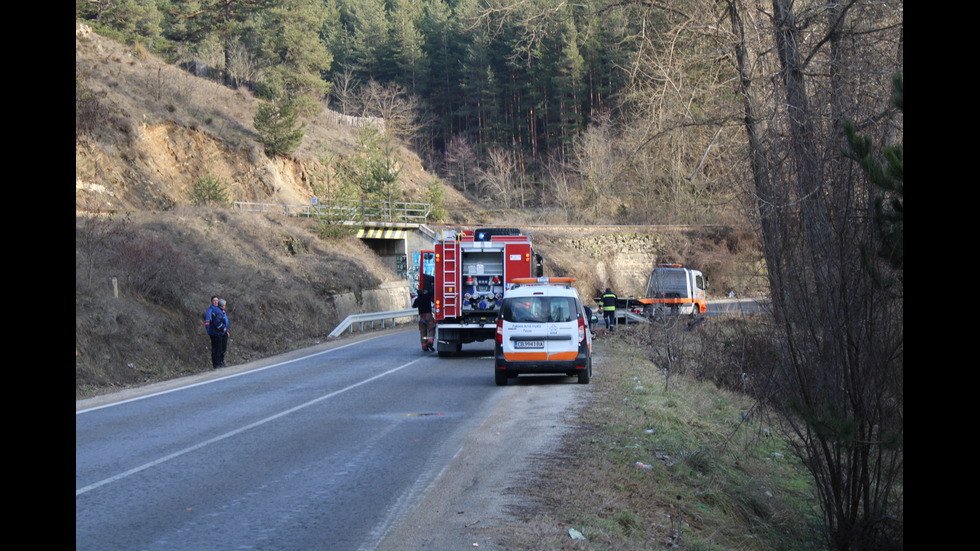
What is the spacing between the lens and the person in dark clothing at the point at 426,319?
22859 millimetres

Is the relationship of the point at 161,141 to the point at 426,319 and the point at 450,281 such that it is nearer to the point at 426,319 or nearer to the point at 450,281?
the point at 426,319

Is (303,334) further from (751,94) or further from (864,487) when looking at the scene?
(864,487)

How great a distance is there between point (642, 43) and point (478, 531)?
13.1 m

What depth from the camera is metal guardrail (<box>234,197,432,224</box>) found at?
149ft

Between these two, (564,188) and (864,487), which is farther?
(564,188)

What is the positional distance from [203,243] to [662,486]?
1130 inches

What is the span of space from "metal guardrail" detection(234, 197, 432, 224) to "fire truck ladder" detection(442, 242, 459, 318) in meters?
23.1

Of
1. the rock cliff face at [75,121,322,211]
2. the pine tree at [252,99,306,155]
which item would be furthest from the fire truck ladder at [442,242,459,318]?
the pine tree at [252,99,306,155]

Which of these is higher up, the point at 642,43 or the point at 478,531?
the point at 642,43

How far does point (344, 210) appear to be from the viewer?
4559 centimetres

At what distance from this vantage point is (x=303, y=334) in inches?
1223
